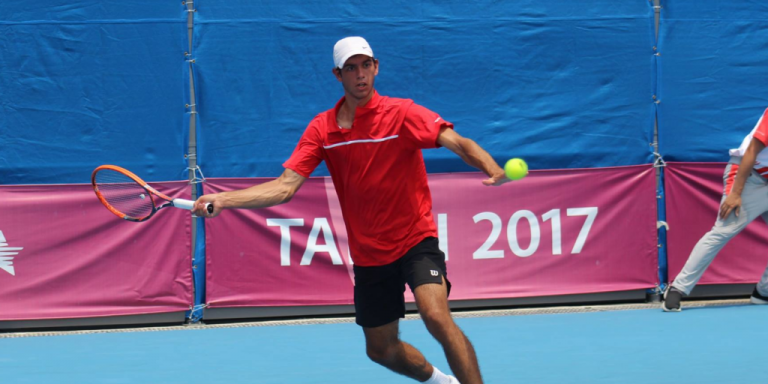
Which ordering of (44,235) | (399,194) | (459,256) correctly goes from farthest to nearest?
(459,256) → (44,235) → (399,194)

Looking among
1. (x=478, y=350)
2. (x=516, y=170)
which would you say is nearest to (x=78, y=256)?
(x=478, y=350)

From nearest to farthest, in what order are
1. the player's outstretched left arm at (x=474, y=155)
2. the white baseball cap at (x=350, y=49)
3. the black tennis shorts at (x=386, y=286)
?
the player's outstretched left arm at (x=474, y=155), the white baseball cap at (x=350, y=49), the black tennis shorts at (x=386, y=286)

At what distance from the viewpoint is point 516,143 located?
297 inches

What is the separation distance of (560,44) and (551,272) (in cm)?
193

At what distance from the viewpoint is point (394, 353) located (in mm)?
4312

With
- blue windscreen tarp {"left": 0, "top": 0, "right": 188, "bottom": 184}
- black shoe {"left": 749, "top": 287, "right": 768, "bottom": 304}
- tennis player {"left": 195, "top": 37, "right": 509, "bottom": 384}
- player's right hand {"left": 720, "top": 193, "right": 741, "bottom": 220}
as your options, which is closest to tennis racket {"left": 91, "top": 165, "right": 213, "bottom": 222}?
tennis player {"left": 195, "top": 37, "right": 509, "bottom": 384}

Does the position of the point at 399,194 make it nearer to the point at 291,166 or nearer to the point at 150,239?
the point at 291,166

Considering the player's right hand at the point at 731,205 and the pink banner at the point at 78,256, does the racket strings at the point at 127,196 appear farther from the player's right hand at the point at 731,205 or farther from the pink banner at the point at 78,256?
the player's right hand at the point at 731,205

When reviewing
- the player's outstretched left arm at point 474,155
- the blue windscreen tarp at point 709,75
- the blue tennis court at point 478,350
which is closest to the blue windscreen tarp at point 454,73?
the blue windscreen tarp at point 709,75

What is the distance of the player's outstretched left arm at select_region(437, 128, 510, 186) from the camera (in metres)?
3.72

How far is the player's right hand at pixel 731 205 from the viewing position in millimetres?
6977

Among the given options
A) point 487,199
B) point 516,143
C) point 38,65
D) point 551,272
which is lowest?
point 551,272

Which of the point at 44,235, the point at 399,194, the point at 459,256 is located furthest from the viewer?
the point at 459,256

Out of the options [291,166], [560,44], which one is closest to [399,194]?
[291,166]
